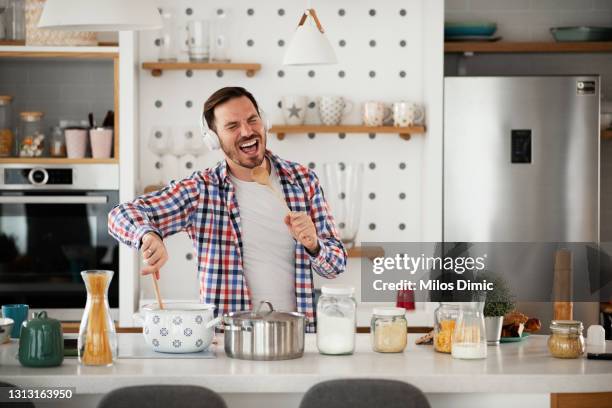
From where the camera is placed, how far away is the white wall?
466 centimetres

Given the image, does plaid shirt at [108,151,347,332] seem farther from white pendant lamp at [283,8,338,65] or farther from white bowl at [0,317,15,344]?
white pendant lamp at [283,8,338,65]

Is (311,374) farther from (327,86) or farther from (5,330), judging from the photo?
(327,86)

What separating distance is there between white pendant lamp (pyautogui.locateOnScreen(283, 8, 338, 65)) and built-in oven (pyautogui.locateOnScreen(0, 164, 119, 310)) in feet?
3.79

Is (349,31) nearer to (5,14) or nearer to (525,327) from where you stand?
(5,14)

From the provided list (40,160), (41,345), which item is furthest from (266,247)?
(40,160)

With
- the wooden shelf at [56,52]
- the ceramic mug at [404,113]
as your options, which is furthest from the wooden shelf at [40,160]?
the ceramic mug at [404,113]

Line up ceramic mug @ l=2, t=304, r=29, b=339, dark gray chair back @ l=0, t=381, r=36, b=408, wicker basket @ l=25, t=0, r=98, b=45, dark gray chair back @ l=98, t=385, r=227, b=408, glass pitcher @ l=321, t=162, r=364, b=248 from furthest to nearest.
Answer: glass pitcher @ l=321, t=162, r=364, b=248
wicker basket @ l=25, t=0, r=98, b=45
ceramic mug @ l=2, t=304, r=29, b=339
dark gray chair back @ l=0, t=381, r=36, b=408
dark gray chair back @ l=98, t=385, r=227, b=408

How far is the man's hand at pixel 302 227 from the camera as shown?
8.70 feet

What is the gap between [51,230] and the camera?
4.35 m

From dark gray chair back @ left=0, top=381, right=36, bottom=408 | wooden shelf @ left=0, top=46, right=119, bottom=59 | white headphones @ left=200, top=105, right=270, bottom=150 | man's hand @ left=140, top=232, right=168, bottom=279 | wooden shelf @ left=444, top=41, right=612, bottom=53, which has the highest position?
wooden shelf @ left=444, top=41, right=612, bottom=53

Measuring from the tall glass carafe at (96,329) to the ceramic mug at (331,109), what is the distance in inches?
94.9

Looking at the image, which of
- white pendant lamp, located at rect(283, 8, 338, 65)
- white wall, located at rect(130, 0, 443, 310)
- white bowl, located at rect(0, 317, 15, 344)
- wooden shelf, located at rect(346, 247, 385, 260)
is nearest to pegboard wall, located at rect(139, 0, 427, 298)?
white wall, located at rect(130, 0, 443, 310)

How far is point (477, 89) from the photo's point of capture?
14.4 feet

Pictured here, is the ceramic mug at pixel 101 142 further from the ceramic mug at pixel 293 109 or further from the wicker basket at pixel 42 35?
the ceramic mug at pixel 293 109
